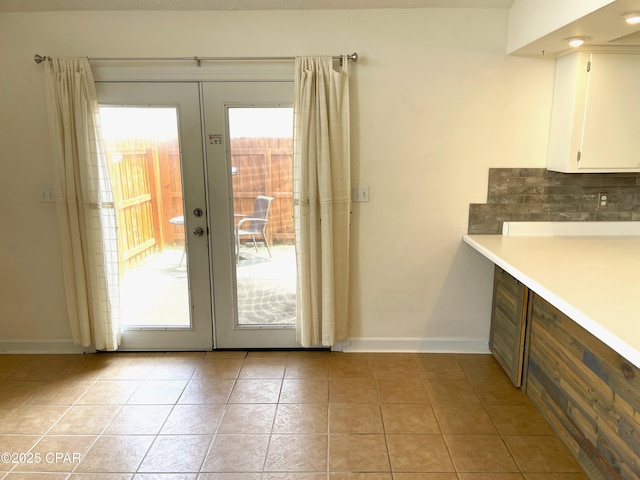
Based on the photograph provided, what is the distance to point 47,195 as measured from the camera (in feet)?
10.4

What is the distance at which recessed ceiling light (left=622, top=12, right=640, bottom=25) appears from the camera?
2.02 metres

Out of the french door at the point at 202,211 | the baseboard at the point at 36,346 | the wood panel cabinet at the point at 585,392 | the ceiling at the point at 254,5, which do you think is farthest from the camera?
the baseboard at the point at 36,346

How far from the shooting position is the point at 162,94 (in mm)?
3029

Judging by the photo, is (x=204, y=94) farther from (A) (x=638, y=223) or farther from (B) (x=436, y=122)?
(A) (x=638, y=223)

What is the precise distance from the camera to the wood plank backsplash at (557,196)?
3076 millimetres

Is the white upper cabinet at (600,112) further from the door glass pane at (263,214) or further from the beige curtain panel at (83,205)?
the beige curtain panel at (83,205)

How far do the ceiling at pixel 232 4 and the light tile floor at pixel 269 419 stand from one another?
232 cm

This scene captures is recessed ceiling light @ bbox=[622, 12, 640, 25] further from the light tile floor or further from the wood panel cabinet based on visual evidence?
the light tile floor

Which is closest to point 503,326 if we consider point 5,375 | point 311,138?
point 311,138

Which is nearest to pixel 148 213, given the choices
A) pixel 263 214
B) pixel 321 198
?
pixel 263 214

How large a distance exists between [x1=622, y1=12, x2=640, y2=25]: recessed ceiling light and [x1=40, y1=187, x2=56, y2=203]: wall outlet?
3.41m

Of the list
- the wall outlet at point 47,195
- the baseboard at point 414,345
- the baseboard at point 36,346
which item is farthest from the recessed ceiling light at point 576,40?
the baseboard at point 36,346

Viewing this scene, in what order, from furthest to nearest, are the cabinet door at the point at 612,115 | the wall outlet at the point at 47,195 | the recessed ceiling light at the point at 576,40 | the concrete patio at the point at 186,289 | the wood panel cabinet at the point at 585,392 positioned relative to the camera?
the concrete patio at the point at 186,289
the wall outlet at the point at 47,195
the cabinet door at the point at 612,115
the recessed ceiling light at the point at 576,40
the wood panel cabinet at the point at 585,392

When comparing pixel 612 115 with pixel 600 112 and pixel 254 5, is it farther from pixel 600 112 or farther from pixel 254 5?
pixel 254 5
